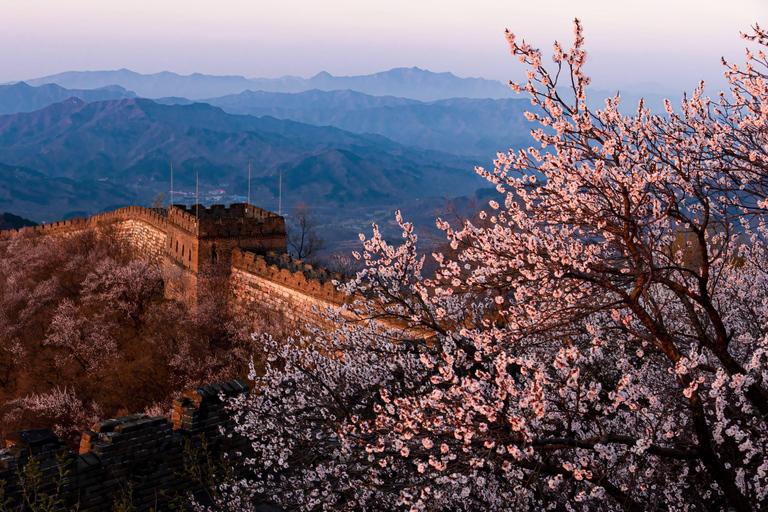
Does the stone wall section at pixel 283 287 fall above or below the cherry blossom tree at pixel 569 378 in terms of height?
below

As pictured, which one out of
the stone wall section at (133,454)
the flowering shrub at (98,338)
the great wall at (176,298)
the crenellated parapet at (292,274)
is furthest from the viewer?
the flowering shrub at (98,338)

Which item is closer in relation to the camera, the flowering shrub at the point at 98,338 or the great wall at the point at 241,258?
the flowering shrub at the point at 98,338

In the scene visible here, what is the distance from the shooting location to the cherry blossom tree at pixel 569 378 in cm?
676

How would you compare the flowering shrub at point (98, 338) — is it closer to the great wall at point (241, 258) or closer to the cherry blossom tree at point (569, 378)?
the great wall at point (241, 258)

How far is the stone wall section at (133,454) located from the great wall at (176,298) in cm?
1

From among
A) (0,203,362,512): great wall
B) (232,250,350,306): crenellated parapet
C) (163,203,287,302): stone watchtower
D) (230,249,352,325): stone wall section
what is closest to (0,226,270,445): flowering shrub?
(230,249,352,325): stone wall section

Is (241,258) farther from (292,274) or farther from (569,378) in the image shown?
(569,378)

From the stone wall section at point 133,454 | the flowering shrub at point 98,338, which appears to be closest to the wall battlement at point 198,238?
the flowering shrub at point 98,338

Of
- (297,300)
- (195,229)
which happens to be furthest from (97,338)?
(297,300)

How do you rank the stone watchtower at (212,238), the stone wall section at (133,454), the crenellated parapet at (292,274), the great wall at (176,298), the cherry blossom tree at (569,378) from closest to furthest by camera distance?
1. the cherry blossom tree at (569,378)
2. the stone wall section at (133,454)
3. the great wall at (176,298)
4. the crenellated parapet at (292,274)
5. the stone watchtower at (212,238)

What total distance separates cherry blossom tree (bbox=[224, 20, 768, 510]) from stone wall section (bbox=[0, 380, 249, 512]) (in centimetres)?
50

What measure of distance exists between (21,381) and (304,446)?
23.6 metres

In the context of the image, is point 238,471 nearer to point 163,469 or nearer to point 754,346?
point 163,469

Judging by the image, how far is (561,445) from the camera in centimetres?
662
